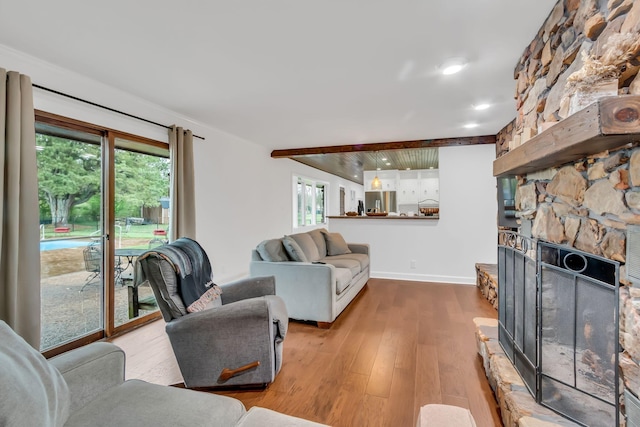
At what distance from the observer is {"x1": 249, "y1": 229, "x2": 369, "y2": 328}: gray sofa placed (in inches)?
124

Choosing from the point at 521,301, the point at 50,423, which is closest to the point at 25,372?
the point at 50,423

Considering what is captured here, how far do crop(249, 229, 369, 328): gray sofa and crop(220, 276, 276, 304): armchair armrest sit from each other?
677mm

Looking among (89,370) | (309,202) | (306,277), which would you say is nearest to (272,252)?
(306,277)

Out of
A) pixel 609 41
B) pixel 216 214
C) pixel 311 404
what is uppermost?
pixel 609 41

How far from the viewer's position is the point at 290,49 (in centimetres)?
214

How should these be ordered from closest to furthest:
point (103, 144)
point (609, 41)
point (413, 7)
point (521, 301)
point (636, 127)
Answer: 1. point (636, 127)
2. point (609, 41)
3. point (413, 7)
4. point (521, 301)
5. point (103, 144)

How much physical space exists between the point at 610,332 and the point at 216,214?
416 cm

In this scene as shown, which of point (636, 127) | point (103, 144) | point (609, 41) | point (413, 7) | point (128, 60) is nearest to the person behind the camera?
point (636, 127)

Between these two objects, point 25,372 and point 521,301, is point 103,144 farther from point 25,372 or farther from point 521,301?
point 521,301

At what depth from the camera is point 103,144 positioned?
2969 millimetres

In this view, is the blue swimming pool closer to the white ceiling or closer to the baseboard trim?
the white ceiling

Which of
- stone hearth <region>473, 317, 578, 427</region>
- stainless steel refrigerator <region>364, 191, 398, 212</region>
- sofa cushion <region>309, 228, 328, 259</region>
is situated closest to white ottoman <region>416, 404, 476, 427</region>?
stone hearth <region>473, 317, 578, 427</region>

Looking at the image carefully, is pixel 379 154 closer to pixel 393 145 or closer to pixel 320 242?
pixel 393 145

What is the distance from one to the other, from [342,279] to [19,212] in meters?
2.79
